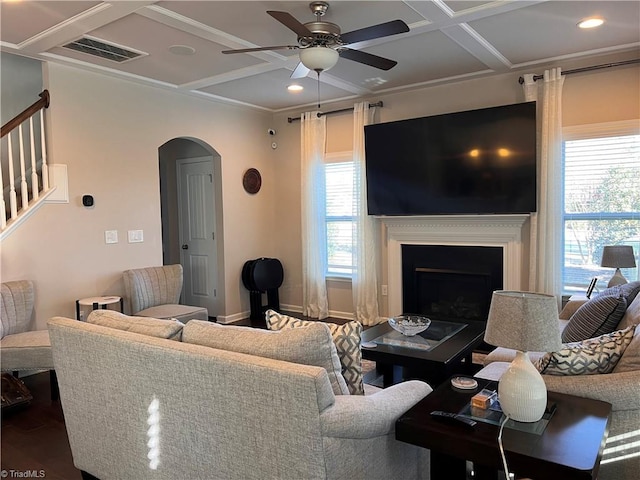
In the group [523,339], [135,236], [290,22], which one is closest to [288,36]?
[290,22]

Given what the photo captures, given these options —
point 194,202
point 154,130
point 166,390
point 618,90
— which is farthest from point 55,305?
point 618,90

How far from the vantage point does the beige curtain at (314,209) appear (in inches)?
239

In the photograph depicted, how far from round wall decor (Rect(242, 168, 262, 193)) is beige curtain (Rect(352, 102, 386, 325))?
144 cm

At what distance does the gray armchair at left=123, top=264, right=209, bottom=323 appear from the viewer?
4.53 metres

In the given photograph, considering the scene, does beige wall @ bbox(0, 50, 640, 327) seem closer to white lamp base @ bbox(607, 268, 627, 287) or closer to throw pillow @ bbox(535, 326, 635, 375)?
white lamp base @ bbox(607, 268, 627, 287)

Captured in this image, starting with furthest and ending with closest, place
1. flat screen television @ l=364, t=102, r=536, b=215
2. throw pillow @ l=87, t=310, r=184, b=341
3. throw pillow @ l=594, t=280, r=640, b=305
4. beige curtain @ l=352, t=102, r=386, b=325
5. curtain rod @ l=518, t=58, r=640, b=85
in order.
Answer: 1. beige curtain @ l=352, t=102, r=386, b=325
2. flat screen television @ l=364, t=102, r=536, b=215
3. curtain rod @ l=518, t=58, r=640, b=85
4. throw pillow @ l=594, t=280, r=640, b=305
5. throw pillow @ l=87, t=310, r=184, b=341

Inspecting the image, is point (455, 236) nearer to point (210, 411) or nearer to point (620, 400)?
point (620, 400)

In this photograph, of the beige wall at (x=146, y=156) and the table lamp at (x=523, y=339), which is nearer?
the table lamp at (x=523, y=339)

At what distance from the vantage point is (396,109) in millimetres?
5543

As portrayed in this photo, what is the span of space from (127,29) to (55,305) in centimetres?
255

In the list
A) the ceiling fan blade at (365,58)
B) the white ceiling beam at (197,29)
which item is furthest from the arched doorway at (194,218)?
the ceiling fan blade at (365,58)

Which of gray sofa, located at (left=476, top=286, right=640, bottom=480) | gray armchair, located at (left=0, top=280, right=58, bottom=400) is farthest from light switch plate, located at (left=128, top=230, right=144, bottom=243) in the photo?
gray sofa, located at (left=476, top=286, right=640, bottom=480)

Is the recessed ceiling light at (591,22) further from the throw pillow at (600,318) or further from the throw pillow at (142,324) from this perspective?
the throw pillow at (142,324)

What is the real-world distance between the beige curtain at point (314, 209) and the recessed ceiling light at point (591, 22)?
312cm
